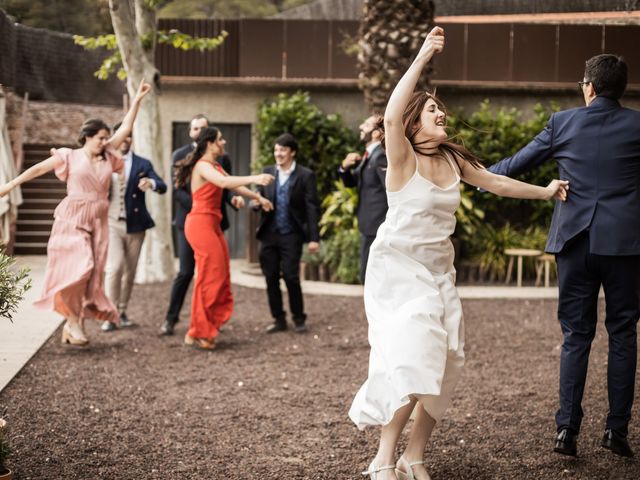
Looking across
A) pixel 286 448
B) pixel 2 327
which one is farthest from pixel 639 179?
pixel 2 327

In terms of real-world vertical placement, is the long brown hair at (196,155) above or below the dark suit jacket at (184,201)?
above

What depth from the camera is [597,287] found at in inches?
211

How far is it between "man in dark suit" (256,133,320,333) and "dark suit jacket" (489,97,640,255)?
15.3ft

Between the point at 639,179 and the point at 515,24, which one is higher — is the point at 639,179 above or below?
below

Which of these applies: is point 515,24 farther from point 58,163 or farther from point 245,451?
point 245,451

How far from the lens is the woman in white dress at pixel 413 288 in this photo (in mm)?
4480

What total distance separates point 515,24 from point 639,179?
11.6m

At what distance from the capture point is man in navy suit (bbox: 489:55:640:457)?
5.18 meters

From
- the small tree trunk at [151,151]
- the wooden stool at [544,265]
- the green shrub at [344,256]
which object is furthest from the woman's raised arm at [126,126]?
the wooden stool at [544,265]

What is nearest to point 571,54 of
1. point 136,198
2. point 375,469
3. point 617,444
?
point 136,198

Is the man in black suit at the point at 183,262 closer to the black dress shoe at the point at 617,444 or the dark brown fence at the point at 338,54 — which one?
the black dress shoe at the point at 617,444

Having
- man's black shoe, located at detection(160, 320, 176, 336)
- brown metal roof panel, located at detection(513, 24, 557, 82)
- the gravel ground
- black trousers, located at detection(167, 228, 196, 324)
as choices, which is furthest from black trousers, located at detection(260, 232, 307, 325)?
brown metal roof panel, located at detection(513, 24, 557, 82)

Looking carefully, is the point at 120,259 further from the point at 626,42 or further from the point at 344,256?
the point at 626,42

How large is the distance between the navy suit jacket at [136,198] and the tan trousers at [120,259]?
3.9 inches
